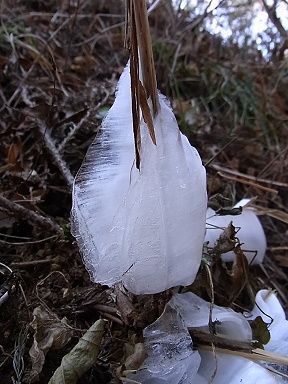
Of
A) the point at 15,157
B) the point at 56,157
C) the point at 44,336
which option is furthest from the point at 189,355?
the point at 15,157

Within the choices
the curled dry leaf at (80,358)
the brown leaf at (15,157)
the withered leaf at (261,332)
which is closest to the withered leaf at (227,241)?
the withered leaf at (261,332)

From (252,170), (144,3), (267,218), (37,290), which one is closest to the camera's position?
(144,3)

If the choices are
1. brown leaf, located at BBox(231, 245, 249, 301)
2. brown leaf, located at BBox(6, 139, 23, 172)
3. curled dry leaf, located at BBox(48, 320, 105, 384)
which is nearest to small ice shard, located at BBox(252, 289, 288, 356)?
brown leaf, located at BBox(231, 245, 249, 301)

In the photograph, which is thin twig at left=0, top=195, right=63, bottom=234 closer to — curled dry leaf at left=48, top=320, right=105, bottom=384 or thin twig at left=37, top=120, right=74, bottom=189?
thin twig at left=37, top=120, right=74, bottom=189

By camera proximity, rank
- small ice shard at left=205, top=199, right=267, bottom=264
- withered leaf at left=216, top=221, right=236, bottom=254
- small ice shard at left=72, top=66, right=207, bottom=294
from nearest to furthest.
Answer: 1. small ice shard at left=72, top=66, right=207, bottom=294
2. withered leaf at left=216, top=221, right=236, bottom=254
3. small ice shard at left=205, top=199, right=267, bottom=264

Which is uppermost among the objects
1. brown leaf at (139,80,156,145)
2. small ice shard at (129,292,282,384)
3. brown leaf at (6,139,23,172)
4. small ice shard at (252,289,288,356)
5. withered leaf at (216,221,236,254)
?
brown leaf at (139,80,156,145)

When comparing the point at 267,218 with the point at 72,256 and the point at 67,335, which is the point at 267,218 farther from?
the point at 67,335

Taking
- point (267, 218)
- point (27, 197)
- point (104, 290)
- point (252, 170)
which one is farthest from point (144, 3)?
point (252, 170)
